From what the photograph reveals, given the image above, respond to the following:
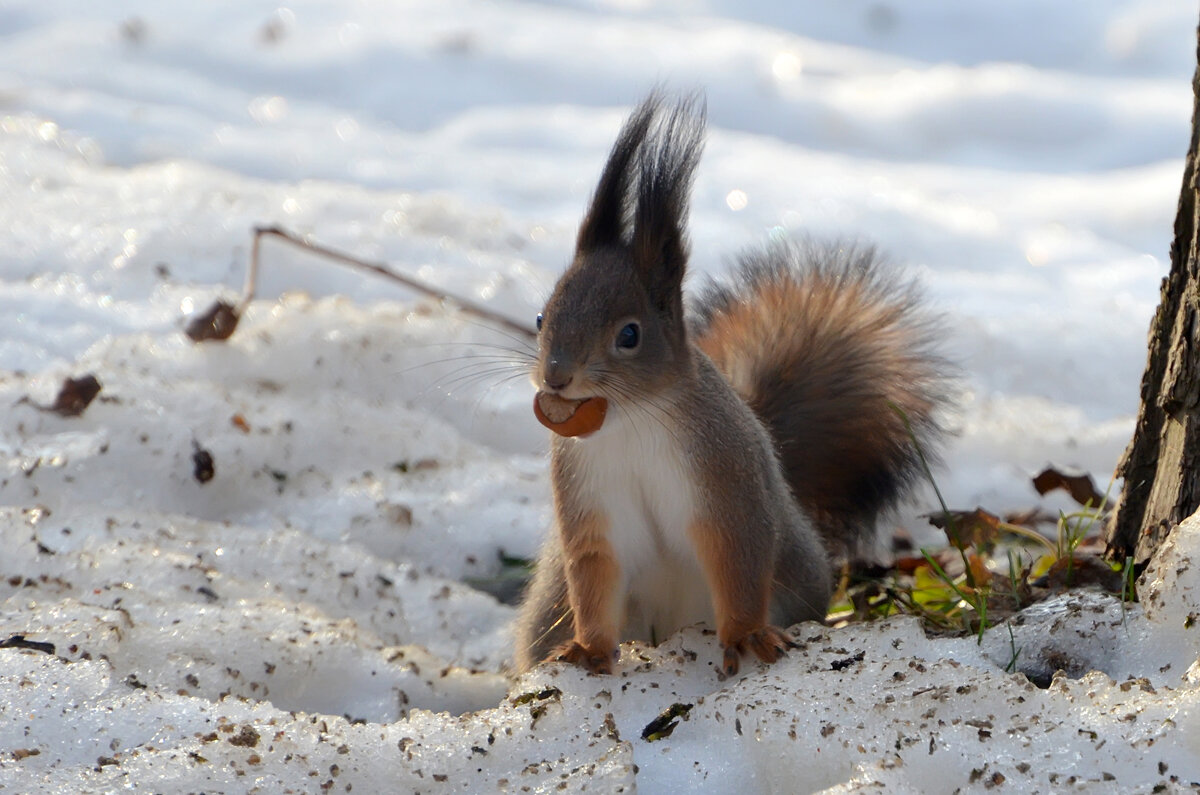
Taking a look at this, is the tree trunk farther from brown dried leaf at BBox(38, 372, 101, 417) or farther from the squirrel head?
brown dried leaf at BBox(38, 372, 101, 417)

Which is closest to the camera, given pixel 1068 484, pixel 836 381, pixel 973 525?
pixel 973 525

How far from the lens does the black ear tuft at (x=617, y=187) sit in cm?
187

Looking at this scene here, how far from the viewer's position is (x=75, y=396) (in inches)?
112

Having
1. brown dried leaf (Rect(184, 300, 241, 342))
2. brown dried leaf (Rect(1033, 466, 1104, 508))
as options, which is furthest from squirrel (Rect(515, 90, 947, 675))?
brown dried leaf (Rect(184, 300, 241, 342))

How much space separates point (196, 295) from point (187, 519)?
120 cm

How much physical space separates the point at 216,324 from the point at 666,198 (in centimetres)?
169

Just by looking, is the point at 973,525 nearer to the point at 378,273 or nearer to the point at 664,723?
the point at 664,723

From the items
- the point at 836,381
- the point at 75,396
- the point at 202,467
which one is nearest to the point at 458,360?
the point at 202,467

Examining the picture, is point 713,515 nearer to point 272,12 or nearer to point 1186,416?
point 1186,416

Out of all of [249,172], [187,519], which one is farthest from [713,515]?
[249,172]

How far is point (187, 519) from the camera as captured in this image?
2.57 metres

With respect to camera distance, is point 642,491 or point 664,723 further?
point 642,491

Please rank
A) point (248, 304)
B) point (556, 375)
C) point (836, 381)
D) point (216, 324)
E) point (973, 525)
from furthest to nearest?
point (248, 304)
point (216, 324)
point (836, 381)
point (973, 525)
point (556, 375)

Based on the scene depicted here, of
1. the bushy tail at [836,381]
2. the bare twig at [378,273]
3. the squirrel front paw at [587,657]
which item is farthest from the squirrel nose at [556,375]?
the bare twig at [378,273]
